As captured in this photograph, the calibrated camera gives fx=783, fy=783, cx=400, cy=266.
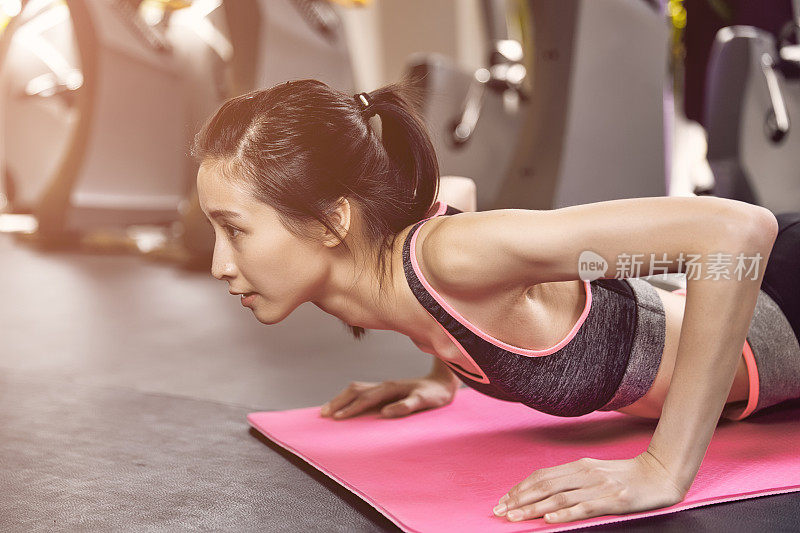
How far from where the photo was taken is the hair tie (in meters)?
0.92

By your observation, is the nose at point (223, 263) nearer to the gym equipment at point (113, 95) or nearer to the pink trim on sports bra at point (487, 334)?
the pink trim on sports bra at point (487, 334)

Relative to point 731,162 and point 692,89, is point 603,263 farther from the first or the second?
point 692,89

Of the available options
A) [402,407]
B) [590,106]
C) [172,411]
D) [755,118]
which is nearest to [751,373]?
[402,407]

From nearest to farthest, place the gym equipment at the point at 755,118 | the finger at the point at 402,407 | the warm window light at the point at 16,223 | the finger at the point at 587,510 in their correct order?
the finger at the point at 587,510
the finger at the point at 402,407
the gym equipment at the point at 755,118
the warm window light at the point at 16,223

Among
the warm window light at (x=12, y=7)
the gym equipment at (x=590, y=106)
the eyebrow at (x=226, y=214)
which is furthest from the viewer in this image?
the warm window light at (x=12, y=7)

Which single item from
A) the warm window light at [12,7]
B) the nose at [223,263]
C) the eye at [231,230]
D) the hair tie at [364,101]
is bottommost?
the nose at [223,263]

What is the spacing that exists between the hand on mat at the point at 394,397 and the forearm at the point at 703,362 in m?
0.45

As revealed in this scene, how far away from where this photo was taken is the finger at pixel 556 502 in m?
0.75

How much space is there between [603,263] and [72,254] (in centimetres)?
313

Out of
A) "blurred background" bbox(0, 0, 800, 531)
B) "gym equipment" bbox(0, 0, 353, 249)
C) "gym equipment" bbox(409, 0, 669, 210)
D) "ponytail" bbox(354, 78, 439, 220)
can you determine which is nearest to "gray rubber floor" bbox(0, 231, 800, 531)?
"blurred background" bbox(0, 0, 800, 531)

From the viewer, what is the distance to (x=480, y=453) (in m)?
0.99

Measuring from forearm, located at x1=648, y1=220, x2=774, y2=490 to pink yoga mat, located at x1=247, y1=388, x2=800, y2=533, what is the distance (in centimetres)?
6

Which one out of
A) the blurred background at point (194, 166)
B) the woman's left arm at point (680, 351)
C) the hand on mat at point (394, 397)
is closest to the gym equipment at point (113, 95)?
the blurred background at point (194, 166)

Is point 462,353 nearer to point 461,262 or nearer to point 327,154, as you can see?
point 461,262
